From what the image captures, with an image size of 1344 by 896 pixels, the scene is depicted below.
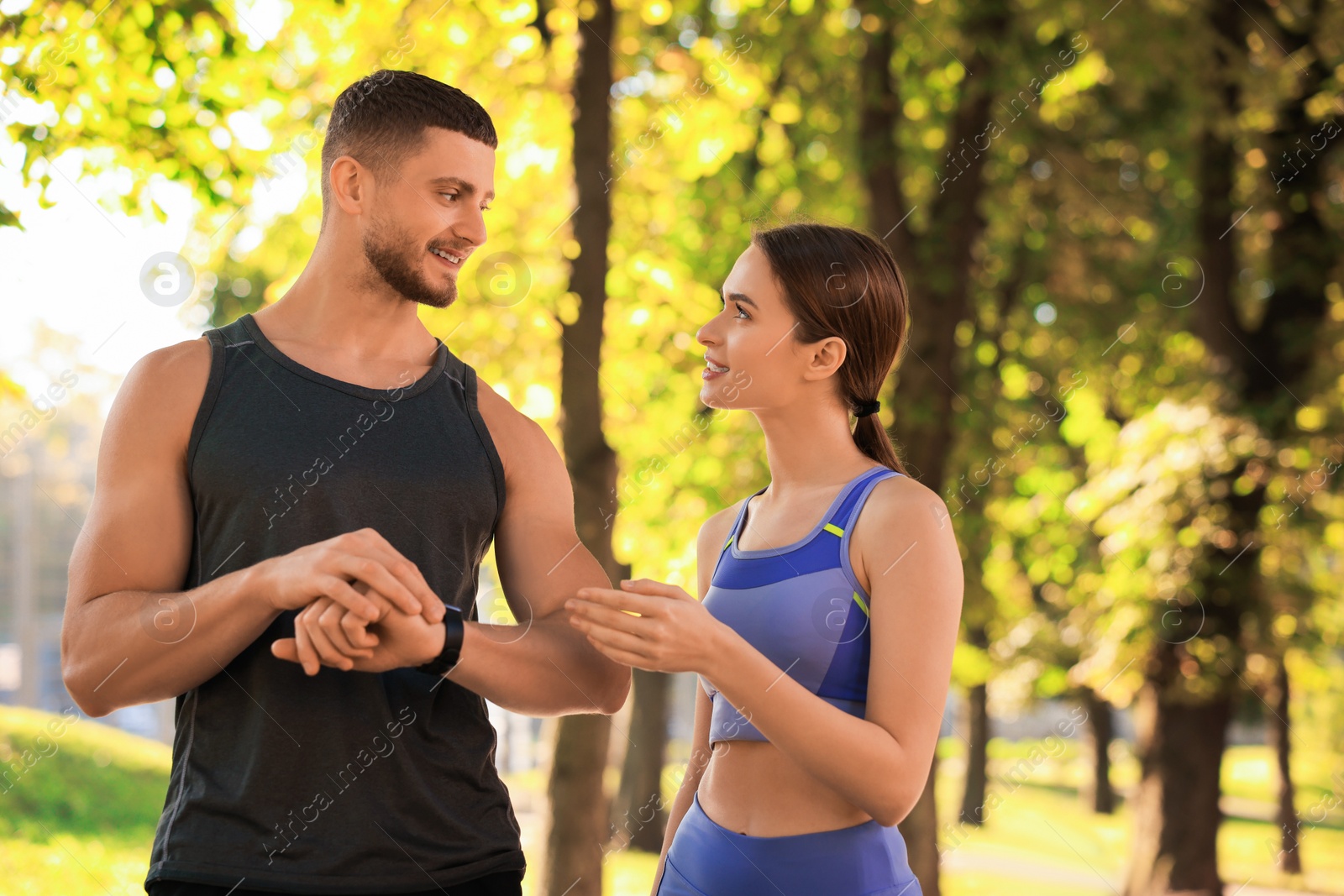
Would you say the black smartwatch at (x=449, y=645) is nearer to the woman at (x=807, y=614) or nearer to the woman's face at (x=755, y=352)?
the woman at (x=807, y=614)

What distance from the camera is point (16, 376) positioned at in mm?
5379

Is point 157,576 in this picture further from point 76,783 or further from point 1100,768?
point 1100,768

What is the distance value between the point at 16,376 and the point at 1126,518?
7.73 meters

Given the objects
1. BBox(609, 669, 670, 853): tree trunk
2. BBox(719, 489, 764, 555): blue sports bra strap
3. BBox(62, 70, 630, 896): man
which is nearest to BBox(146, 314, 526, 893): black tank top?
BBox(62, 70, 630, 896): man

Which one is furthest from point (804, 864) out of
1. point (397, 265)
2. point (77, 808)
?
point (77, 808)

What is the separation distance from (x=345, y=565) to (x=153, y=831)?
1052 cm

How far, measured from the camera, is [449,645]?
6.77 feet

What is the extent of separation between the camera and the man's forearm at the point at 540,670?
2.14 m

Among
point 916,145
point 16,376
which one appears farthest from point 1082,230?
point 16,376

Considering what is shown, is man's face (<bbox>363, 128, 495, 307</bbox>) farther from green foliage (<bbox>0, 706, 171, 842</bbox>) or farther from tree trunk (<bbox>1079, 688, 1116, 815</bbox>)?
tree trunk (<bbox>1079, 688, 1116, 815</bbox>)

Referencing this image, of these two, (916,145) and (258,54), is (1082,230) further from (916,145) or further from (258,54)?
(258,54)

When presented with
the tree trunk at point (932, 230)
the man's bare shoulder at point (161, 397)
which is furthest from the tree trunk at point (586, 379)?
the man's bare shoulder at point (161, 397)

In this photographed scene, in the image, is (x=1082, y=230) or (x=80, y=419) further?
(x=80, y=419)

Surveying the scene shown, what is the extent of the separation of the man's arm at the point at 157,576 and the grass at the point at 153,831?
2.48 m
